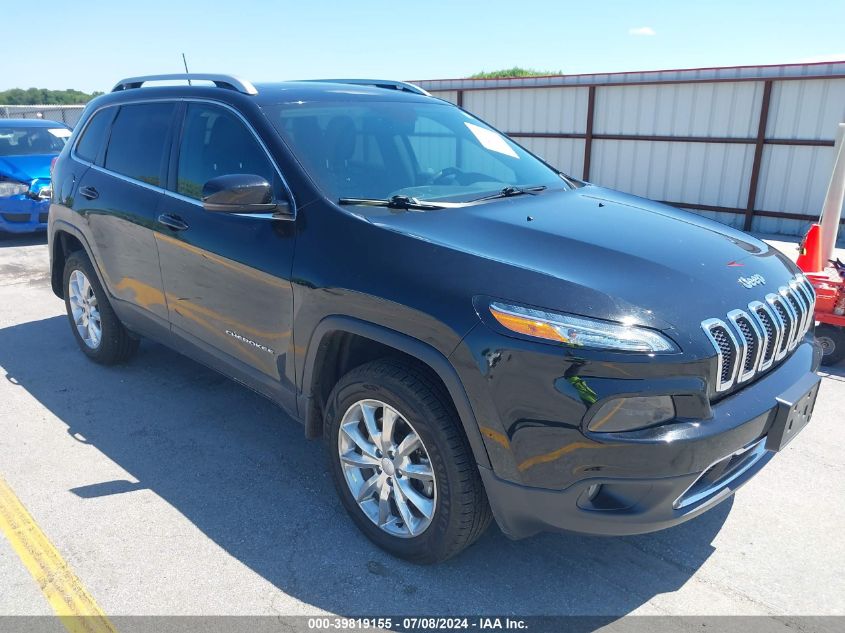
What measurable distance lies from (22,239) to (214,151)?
8679mm

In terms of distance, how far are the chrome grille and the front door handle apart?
2.64 m

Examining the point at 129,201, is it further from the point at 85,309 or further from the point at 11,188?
the point at 11,188

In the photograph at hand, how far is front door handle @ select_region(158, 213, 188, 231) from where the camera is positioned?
368 cm

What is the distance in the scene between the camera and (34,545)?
9.89 feet

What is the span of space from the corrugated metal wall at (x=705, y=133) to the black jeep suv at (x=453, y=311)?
893 centimetres

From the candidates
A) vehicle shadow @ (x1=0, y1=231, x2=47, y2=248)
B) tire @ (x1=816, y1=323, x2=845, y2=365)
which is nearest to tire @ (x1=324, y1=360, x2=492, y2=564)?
tire @ (x1=816, y1=323, x2=845, y2=365)

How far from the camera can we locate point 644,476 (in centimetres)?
224

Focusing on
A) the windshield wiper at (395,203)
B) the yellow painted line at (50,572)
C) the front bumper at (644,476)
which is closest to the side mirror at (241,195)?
the windshield wiper at (395,203)

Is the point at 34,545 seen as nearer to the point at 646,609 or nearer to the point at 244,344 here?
the point at 244,344

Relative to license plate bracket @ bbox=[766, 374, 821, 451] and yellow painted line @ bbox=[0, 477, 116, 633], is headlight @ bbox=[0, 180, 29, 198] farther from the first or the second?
license plate bracket @ bbox=[766, 374, 821, 451]

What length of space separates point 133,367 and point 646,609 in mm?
3899


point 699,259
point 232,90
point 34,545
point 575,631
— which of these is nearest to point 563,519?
point 575,631

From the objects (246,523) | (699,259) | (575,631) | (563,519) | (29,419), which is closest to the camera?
(563,519)

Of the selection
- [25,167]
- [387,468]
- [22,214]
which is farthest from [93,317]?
[25,167]
